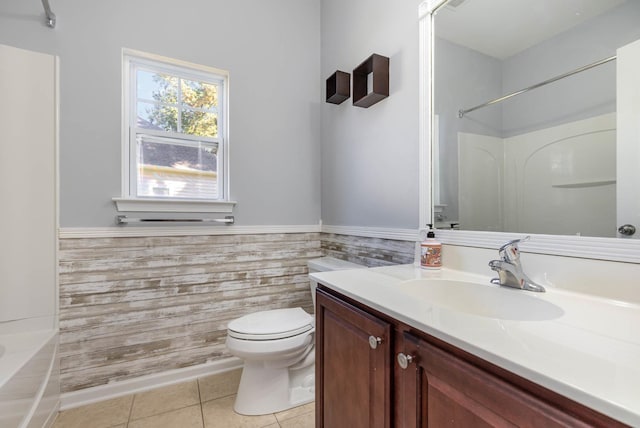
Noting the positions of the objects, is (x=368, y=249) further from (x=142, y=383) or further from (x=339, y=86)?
(x=142, y=383)

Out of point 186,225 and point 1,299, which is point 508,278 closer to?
point 186,225

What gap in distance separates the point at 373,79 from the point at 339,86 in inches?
12.5

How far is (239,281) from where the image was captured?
194 centimetres

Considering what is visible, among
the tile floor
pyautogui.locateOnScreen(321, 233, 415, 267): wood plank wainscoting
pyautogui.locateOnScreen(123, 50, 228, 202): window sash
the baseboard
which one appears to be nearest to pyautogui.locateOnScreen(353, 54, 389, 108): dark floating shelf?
pyautogui.locateOnScreen(321, 233, 415, 267): wood plank wainscoting

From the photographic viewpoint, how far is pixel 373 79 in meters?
1.51

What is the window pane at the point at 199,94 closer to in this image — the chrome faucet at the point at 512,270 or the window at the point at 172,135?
the window at the point at 172,135

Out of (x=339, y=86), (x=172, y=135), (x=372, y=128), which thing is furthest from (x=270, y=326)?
(x=339, y=86)

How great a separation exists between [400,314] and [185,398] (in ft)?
5.14

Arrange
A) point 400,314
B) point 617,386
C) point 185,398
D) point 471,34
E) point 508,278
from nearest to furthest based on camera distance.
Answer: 1. point 617,386
2. point 400,314
3. point 508,278
4. point 471,34
5. point 185,398

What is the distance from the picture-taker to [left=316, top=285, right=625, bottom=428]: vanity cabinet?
44 centimetres

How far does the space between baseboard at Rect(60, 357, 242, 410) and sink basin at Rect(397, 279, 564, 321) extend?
1.50m

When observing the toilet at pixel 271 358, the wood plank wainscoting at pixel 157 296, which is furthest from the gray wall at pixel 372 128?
the toilet at pixel 271 358

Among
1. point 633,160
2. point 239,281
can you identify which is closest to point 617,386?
point 633,160

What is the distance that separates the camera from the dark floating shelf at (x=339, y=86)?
5.83 feet
